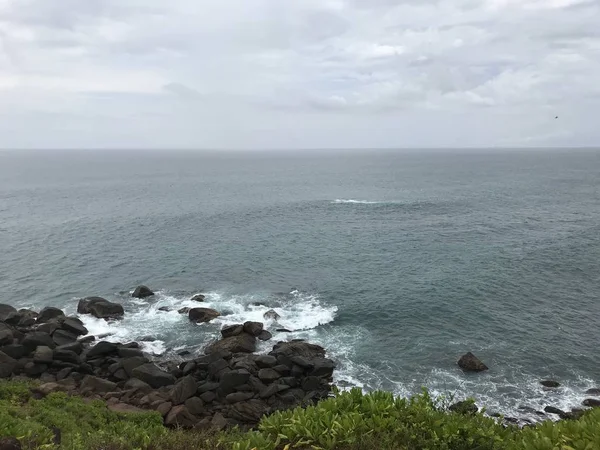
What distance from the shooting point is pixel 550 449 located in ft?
33.2

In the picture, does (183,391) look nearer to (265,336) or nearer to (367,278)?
(265,336)

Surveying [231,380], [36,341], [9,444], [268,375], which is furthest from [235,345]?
[9,444]

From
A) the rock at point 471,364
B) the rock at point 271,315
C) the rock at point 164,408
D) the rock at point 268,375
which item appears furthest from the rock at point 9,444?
the rock at point 471,364

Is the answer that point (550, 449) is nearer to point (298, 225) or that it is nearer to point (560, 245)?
point (560, 245)

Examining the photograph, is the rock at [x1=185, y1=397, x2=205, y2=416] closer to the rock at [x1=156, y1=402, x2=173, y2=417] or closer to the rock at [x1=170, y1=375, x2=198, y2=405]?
the rock at [x1=170, y1=375, x2=198, y2=405]

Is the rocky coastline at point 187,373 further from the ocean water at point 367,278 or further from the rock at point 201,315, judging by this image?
the rock at point 201,315

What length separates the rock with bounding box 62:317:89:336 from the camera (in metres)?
40.5

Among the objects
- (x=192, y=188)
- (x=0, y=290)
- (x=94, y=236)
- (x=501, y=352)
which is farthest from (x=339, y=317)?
(x=192, y=188)

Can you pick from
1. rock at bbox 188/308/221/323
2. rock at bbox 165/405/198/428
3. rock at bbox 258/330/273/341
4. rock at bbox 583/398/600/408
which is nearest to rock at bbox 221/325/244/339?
rock at bbox 258/330/273/341

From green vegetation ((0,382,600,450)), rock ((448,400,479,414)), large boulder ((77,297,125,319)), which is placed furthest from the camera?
large boulder ((77,297,125,319))

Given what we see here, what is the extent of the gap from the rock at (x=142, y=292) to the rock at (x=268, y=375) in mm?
22049

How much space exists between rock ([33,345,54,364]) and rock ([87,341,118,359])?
Answer: 9.02ft

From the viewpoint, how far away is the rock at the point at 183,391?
97.2ft

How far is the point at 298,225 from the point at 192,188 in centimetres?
6562
